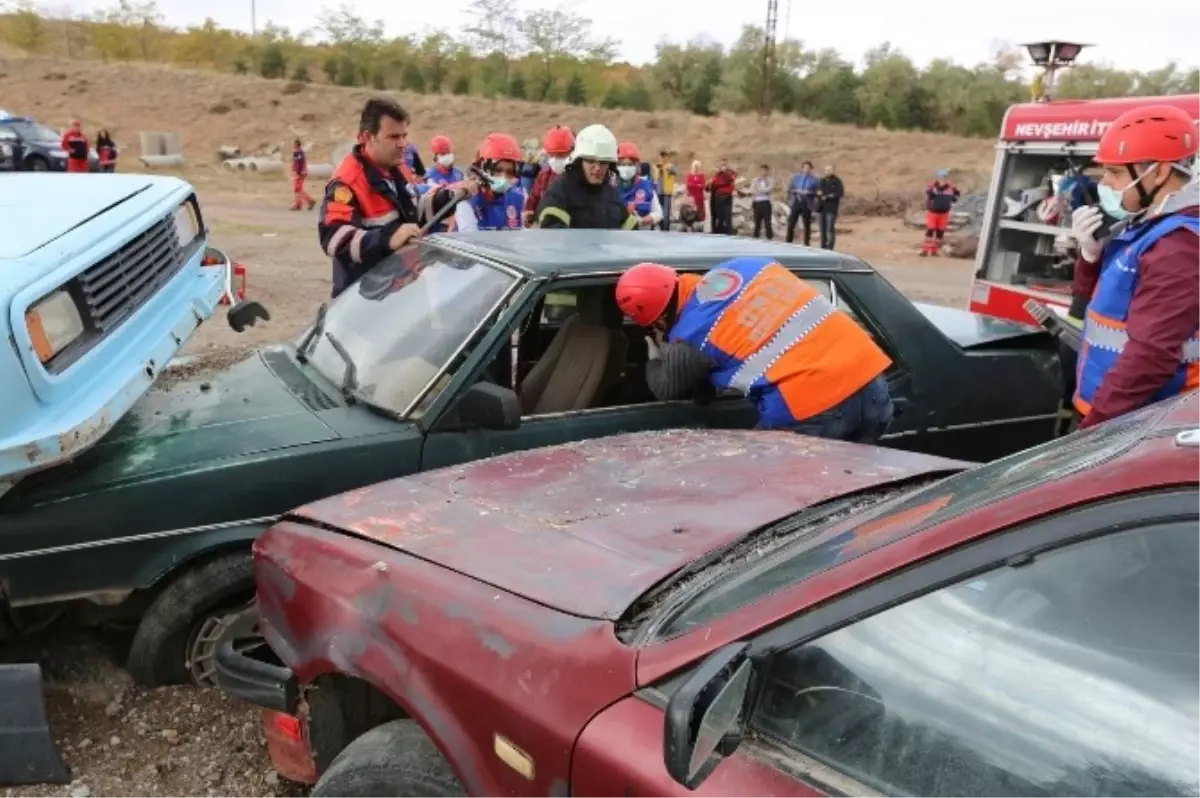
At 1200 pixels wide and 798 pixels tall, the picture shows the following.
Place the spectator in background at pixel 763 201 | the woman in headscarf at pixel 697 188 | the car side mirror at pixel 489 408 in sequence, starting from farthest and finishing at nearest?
1. the woman in headscarf at pixel 697 188
2. the spectator in background at pixel 763 201
3. the car side mirror at pixel 489 408

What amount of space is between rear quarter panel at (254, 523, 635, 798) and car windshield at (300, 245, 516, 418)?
3.72ft

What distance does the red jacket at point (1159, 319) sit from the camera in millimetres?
3023

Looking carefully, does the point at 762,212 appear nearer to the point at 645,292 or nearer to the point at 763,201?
the point at 763,201

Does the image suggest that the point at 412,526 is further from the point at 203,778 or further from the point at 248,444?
the point at 203,778

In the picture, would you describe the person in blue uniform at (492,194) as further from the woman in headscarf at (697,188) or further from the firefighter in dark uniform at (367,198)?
the woman in headscarf at (697,188)

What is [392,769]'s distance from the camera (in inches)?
71.6

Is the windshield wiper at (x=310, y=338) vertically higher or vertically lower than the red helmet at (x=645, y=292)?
lower

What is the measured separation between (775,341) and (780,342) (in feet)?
0.07

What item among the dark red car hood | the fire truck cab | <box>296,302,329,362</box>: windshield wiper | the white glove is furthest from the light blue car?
the fire truck cab

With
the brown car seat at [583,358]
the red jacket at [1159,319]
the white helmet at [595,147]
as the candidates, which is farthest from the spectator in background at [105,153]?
the red jacket at [1159,319]

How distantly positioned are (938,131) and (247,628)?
38.3 meters

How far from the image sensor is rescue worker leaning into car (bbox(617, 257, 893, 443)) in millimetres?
3359

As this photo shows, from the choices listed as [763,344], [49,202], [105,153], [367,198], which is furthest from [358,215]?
[105,153]

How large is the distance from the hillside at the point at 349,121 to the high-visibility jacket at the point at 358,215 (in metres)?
24.8
